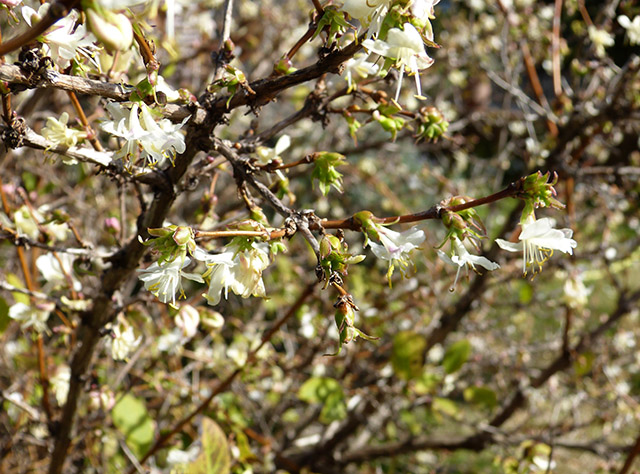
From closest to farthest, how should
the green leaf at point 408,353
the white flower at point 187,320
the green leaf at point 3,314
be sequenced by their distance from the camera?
1. the white flower at point 187,320
2. the green leaf at point 3,314
3. the green leaf at point 408,353

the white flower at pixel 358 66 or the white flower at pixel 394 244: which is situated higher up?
the white flower at pixel 358 66

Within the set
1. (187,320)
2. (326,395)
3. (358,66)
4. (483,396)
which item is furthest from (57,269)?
(483,396)

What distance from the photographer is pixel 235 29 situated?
2590 mm

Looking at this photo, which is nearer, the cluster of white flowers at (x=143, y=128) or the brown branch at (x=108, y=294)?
the cluster of white flowers at (x=143, y=128)

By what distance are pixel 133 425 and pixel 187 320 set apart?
471mm

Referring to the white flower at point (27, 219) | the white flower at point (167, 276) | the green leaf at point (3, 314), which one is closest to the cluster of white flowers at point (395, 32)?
the white flower at point (167, 276)

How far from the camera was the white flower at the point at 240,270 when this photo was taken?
0.48 m

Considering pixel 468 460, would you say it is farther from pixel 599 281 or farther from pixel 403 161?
pixel 403 161

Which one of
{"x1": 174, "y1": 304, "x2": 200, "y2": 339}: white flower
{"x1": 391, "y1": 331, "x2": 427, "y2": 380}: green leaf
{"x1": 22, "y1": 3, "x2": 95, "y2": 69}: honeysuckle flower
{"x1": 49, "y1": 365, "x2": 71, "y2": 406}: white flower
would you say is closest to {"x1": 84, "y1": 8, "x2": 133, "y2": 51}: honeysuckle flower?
{"x1": 22, "y1": 3, "x2": 95, "y2": 69}: honeysuckle flower

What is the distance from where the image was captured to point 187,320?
2.42 ft

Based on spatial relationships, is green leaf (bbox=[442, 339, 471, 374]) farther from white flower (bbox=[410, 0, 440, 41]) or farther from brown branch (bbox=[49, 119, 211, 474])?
white flower (bbox=[410, 0, 440, 41])

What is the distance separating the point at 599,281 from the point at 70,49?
132 inches

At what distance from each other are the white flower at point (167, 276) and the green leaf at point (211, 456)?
0.40 metres

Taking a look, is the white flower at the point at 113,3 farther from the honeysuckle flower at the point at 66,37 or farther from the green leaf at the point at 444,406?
the green leaf at the point at 444,406
